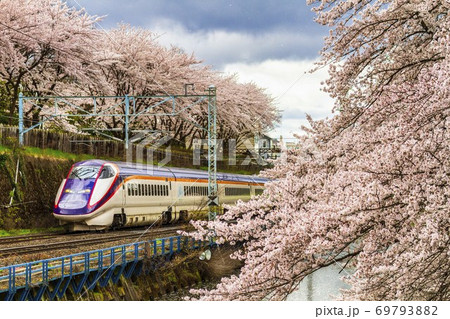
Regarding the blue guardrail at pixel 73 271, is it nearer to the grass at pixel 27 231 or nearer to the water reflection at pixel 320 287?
the water reflection at pixel 320 287

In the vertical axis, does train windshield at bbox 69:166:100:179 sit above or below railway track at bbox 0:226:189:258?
above

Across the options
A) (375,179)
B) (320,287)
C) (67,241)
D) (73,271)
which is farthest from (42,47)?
(375,179)

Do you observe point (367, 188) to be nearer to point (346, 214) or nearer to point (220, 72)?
point (346, 214)

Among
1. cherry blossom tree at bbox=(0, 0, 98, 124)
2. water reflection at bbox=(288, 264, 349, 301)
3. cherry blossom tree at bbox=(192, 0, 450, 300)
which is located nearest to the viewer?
cherry blossom tree at bbox=(192, 0, 450, 300)

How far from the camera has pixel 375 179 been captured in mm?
5254

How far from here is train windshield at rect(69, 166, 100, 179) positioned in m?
21.9

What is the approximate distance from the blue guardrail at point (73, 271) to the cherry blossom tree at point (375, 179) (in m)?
6.70

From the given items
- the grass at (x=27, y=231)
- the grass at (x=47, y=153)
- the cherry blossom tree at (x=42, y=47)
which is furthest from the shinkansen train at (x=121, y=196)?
the cherry blossom tree at (x=42, y=47)

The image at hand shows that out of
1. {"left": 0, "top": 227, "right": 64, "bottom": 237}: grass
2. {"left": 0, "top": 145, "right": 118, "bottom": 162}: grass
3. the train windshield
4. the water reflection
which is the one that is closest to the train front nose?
the train windshield

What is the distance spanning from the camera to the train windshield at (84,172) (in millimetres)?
21906

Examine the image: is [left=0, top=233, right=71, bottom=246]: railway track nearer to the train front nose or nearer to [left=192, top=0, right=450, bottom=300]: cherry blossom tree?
the train front nose

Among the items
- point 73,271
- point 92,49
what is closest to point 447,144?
point 73,271

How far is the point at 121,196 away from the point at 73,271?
25.2ft
